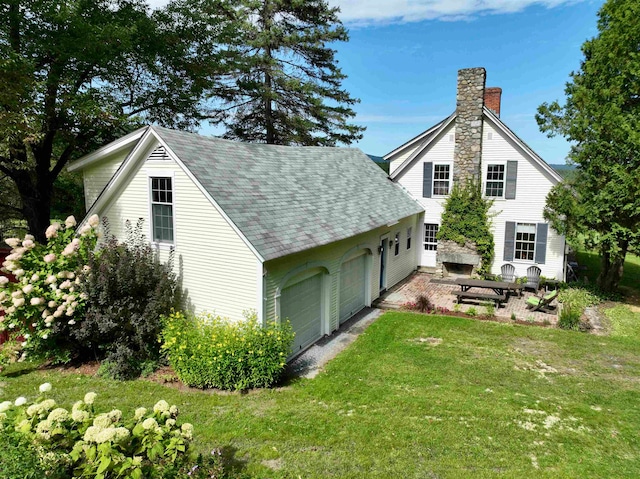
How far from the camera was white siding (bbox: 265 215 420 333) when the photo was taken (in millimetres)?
10203

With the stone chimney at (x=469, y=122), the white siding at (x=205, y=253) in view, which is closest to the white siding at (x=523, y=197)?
the stone chimney at (x=469, y=122)

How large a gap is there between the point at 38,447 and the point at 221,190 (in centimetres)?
732

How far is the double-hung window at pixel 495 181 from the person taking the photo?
20.3m

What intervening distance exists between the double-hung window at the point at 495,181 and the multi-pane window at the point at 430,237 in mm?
3278

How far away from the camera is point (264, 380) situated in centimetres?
948

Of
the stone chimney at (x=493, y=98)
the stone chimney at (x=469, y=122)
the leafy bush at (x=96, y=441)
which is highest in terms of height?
the stone chimney at (x=493, y=98)

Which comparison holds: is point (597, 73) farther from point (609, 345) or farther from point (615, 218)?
point (609, 345)

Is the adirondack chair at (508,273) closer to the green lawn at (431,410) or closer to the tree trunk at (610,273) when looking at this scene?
the tree trunk at (610,273)

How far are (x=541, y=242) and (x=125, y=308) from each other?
1813 cm

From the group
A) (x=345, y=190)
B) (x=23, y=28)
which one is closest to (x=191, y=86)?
(x=23, y=28)

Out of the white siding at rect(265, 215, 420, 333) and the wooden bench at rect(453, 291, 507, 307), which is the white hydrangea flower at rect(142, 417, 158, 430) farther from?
the wooden bench at rect(453, 291, 507, 307)

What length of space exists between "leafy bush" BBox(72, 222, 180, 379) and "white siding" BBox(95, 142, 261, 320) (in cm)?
68

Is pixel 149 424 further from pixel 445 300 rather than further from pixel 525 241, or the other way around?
pixel 525 241

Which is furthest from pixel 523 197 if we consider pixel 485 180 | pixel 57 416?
pixel 57 416
